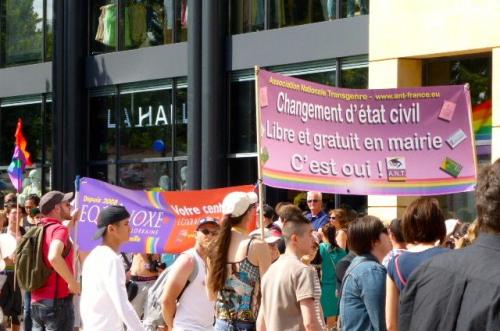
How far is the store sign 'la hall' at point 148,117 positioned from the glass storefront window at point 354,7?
4.34 meters

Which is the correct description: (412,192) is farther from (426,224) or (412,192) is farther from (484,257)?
(484,257)

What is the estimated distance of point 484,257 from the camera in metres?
3.74

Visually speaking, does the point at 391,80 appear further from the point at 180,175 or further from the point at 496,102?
the point at 180,175

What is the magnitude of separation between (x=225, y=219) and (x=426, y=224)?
6.22ft

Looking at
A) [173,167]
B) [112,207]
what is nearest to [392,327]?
[112,207]

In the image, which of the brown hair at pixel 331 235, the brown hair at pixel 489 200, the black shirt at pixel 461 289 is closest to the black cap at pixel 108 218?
the black shirt at pixel 461 289

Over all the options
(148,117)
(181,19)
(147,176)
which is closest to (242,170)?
(147,176)

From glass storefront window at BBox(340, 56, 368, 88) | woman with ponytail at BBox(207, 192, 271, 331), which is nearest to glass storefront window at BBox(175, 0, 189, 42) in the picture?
glass storefront window at BBox(340, 56, 368, 88)

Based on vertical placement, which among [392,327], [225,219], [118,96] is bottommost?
[392,327]

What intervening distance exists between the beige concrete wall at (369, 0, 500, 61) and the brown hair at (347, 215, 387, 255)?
877 centimetres

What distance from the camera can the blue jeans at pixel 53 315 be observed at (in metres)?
10.2

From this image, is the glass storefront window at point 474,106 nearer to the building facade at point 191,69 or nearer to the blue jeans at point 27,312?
the building facade at point 191,69

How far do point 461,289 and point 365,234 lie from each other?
3.85 m

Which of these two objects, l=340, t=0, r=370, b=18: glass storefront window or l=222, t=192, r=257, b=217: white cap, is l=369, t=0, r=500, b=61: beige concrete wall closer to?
l=340, t=0, r=370, b=18: glass storefront window
